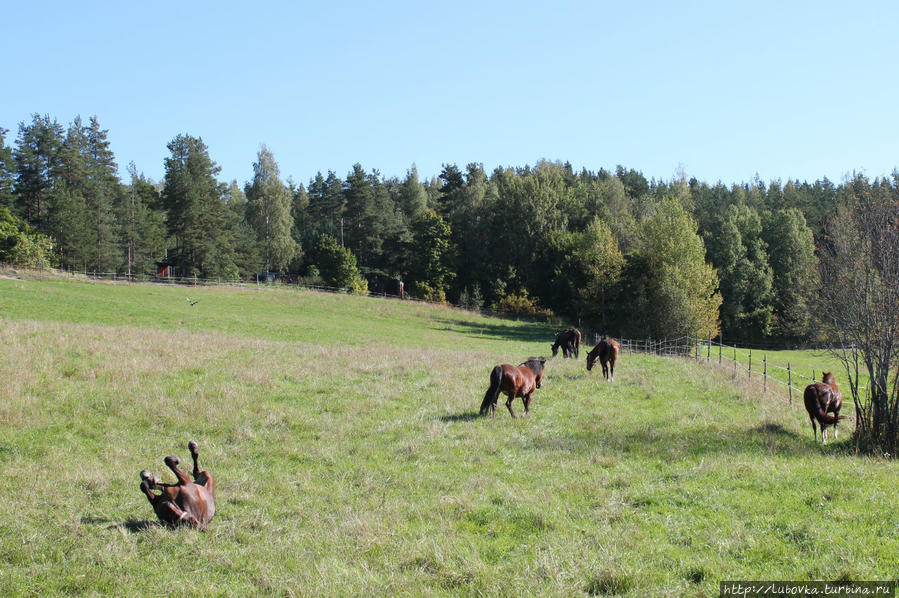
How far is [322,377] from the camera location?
709 inches

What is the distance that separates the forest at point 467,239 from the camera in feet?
179

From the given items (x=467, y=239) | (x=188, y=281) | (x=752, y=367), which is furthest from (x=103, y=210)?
(x=752, y=367)

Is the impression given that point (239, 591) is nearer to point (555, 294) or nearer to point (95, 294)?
point (95, 294)

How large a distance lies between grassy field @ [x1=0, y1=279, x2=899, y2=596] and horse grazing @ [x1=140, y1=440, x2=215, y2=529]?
22 cm

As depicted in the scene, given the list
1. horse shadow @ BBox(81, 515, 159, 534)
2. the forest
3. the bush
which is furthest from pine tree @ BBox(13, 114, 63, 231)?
horse shadow @ BBox(81, 515, 159, 534)

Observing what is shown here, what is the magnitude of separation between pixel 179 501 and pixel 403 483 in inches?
126

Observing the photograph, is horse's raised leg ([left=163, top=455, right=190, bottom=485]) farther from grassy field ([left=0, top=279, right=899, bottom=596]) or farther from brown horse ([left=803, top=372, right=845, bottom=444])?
brown horse ([left=803, top=372, right=845, bottom=444])

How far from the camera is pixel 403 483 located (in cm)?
909

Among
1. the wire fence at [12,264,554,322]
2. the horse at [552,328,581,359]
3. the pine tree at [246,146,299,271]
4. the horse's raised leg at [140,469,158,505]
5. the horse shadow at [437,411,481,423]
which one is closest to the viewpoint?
the horse's raised leg at [140,469,158,505]

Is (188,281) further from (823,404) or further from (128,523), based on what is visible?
(823,404)

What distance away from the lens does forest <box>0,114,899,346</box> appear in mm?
54438

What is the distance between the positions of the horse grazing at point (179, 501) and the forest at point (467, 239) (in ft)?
150

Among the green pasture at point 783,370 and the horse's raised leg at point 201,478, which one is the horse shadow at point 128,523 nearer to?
the horse's raised leg at point 201,478

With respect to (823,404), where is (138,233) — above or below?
above
